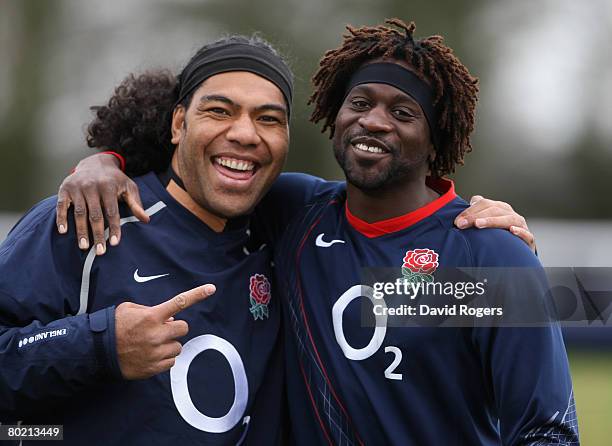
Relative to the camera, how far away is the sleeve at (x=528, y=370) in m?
3.17

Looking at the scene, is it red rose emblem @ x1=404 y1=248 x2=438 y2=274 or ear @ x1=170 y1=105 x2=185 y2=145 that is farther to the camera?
ear @ x1=170 y1=105 x2=185 y2=145

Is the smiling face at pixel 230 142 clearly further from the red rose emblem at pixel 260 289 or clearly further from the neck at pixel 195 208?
the red rose emblem at pixel 260 289

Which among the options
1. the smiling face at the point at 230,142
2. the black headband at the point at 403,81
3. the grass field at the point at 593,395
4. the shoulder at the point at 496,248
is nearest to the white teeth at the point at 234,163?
the smiling face at the point at 230,142

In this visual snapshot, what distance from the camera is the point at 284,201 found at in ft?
13.8

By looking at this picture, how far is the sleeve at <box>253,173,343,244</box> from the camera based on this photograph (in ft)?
13.5

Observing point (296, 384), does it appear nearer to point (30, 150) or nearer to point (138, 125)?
point (138, 125)

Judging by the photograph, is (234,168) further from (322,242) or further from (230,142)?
(322,242)

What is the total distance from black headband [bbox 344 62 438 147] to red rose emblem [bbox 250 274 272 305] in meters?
0.92

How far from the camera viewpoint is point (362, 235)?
369 centimetres

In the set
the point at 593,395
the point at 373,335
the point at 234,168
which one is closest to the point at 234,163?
Answer: the point at 234,168

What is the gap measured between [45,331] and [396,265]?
136cm

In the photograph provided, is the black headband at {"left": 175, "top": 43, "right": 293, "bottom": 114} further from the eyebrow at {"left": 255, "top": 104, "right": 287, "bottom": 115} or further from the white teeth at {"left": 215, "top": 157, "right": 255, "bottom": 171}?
the white teeth at {"left": 215, "top": 157, "right": 255, "bottom": 171}

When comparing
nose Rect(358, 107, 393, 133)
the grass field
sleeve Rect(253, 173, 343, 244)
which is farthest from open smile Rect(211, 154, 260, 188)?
the grass field

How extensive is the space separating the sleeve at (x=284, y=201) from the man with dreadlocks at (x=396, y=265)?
0.15ft
